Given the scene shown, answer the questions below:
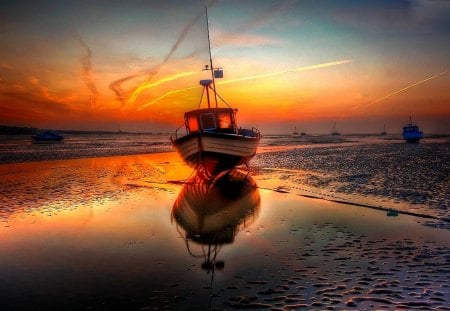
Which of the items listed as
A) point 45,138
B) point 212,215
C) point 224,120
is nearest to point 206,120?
point 224,120

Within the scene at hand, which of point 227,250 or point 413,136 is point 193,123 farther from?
point 413,136

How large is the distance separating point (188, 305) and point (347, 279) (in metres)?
2.84

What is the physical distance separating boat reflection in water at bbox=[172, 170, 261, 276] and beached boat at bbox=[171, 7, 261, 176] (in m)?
1.32

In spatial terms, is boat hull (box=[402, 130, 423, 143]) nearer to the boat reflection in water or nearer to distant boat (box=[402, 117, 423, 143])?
distant boat (box=[402, 117, 423, 143])

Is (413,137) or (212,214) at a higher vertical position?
(413,137)

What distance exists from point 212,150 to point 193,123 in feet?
13.5

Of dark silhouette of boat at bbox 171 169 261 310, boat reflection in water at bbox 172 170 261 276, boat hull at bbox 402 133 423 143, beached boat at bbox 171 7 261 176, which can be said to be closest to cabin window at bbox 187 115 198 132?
beached boat at bbox 171 7 261 176

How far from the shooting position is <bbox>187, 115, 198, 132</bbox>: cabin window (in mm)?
23312

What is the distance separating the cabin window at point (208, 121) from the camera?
23.1 meters

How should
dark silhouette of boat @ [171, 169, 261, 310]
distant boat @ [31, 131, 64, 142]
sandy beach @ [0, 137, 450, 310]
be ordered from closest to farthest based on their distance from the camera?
sandy beach @ [0, 137, 450, 310], dark silhouette of boat @ [171, 169, 261, 310], distant boat @ [31, 131, 64, 142]

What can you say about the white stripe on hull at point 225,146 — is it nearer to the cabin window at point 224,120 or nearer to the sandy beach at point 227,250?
the cabin window at point 224,120

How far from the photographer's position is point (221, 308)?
5.21 m

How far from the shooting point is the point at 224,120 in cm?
2389

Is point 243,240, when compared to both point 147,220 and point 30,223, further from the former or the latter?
point 30,223
